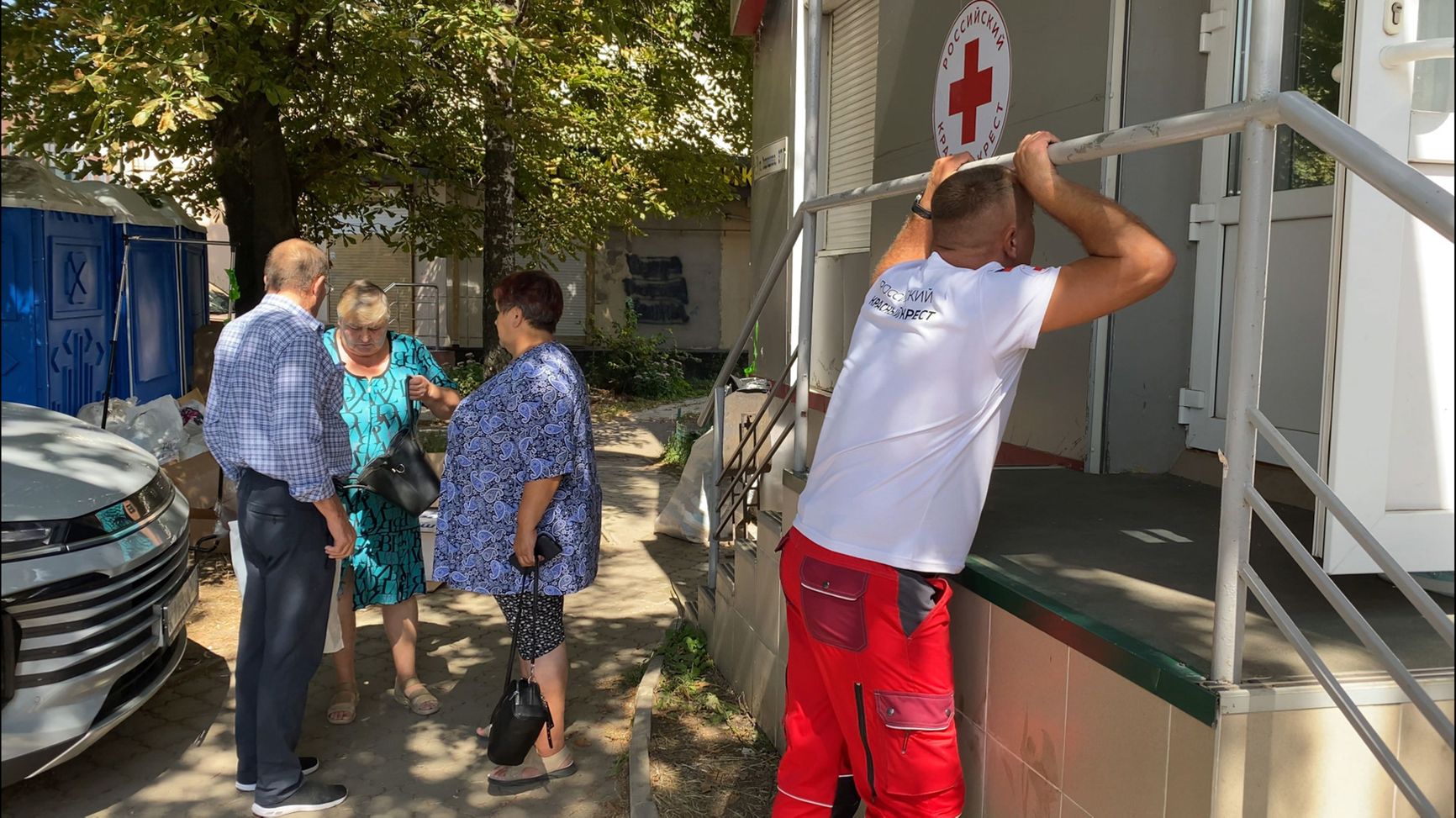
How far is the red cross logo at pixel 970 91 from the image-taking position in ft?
15.8

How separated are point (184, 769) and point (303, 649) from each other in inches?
34.2

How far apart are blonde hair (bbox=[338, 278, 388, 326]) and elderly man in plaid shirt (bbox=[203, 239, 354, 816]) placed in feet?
1.91

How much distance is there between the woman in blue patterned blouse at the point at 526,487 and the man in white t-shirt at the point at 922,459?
155 cm

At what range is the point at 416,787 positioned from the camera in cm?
412

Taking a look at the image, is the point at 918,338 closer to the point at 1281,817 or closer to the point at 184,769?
the point at 1281,817

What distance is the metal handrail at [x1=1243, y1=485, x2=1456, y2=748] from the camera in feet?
4.96

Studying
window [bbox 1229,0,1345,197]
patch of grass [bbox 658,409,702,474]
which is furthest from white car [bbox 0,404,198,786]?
patch of grass [bbox 658,409,702,474]

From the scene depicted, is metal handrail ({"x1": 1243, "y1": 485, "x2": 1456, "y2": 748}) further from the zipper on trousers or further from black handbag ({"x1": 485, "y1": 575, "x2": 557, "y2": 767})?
black handbag ({"x1": 485, "y1": 575, "x2": 557, "y2": 767})

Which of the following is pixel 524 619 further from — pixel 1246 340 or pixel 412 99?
pixel 412 99

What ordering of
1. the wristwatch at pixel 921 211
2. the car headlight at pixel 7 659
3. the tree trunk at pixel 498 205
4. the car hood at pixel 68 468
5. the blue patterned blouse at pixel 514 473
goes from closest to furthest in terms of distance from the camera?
the car headlight at pixel 7 659 < the wristwatch at pixel 921 211 < the car hood at pixel 68 468 < the blue patterned blouse at pixel 514 473 < the tree trunk at pixel 498 205

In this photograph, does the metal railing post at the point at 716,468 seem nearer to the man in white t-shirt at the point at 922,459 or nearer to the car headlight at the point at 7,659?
the man in white t-shirt at the point at 922,459

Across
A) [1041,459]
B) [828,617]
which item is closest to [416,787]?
[828,617]

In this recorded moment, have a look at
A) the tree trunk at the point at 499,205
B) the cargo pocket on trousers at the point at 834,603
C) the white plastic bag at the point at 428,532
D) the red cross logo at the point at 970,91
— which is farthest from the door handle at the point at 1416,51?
the tree trunk at the point at 499,205

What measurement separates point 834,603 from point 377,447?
2.73 meters
